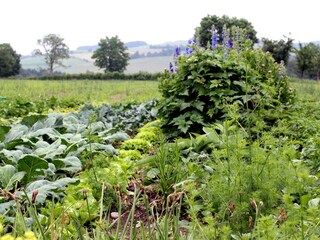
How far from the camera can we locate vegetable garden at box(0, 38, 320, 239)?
166 centimetres

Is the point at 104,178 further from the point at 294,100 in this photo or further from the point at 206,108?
the point at 294,100

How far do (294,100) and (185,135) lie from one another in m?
2.23

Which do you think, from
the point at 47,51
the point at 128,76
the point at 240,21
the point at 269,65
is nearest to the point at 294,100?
the point at 269,65

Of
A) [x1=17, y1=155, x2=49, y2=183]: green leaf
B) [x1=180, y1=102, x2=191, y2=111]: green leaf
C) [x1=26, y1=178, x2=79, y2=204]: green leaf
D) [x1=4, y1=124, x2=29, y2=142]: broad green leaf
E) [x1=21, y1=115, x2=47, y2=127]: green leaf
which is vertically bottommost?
[x1=26, y1=178, x2=79, y2=204]: green leaf

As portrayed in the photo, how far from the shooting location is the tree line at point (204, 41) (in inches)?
1484

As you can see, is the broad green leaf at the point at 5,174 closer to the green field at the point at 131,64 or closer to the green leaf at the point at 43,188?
the green leaf at the point at 43,188

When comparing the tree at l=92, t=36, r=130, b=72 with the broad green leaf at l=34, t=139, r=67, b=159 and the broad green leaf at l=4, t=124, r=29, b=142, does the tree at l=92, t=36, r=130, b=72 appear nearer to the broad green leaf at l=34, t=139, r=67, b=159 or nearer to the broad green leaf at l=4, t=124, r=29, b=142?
the broad green leaf at l=4, t=124, r=29, b=142

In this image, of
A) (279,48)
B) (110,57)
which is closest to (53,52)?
(110,57)

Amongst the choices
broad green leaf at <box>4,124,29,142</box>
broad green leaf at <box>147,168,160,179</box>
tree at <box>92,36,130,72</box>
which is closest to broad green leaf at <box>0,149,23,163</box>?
broad green leaf at <box>4,124,29,142</box>

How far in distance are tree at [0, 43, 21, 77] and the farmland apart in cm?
5551

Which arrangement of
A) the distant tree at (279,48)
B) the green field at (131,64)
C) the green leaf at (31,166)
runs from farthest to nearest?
1. the green field at (131,64)
2. the distant tree at (279,48)
3. the green leaf at (31,166)

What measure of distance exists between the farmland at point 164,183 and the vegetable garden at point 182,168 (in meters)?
0.01

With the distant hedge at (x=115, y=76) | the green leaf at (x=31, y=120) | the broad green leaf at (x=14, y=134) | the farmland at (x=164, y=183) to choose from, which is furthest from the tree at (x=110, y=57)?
the broad green leaf at (x=14, y=134)

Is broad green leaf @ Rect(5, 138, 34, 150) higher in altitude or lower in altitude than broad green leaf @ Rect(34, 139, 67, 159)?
higher
